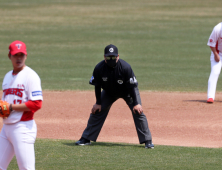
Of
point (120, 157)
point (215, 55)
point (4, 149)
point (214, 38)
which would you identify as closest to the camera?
point (4, 149)

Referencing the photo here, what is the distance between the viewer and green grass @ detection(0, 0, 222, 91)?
14703 mm

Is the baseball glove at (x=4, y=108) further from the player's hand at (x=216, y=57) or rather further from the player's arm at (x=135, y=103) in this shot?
the player's hand at (x=216, y=57)

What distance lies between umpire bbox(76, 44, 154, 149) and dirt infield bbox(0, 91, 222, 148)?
836 millimetres

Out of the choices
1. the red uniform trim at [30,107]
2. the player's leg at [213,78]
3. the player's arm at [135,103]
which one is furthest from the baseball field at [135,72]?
the red uniform trim at [30,107]

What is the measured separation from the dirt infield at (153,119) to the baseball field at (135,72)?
2 centimetres

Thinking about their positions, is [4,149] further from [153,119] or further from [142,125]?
[153,119]

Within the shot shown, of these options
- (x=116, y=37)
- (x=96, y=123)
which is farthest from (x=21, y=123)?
(x=116, y=37)

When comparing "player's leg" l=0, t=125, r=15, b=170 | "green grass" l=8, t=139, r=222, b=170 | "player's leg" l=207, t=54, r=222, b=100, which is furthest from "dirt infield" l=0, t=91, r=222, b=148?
"player's leg" l=0, t=125, r=15, b=170

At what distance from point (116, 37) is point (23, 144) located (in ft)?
67.3

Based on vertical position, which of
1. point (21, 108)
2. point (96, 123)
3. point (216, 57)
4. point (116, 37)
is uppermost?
point (116, 37)

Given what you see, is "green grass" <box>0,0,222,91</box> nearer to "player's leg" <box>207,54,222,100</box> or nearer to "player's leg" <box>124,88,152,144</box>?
"player's leg" <box>207,54,222,100</box>

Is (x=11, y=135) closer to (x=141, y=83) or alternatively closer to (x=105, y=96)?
(x=105, y=96)

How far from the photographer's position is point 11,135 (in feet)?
13.1

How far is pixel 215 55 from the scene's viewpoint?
387 inches
